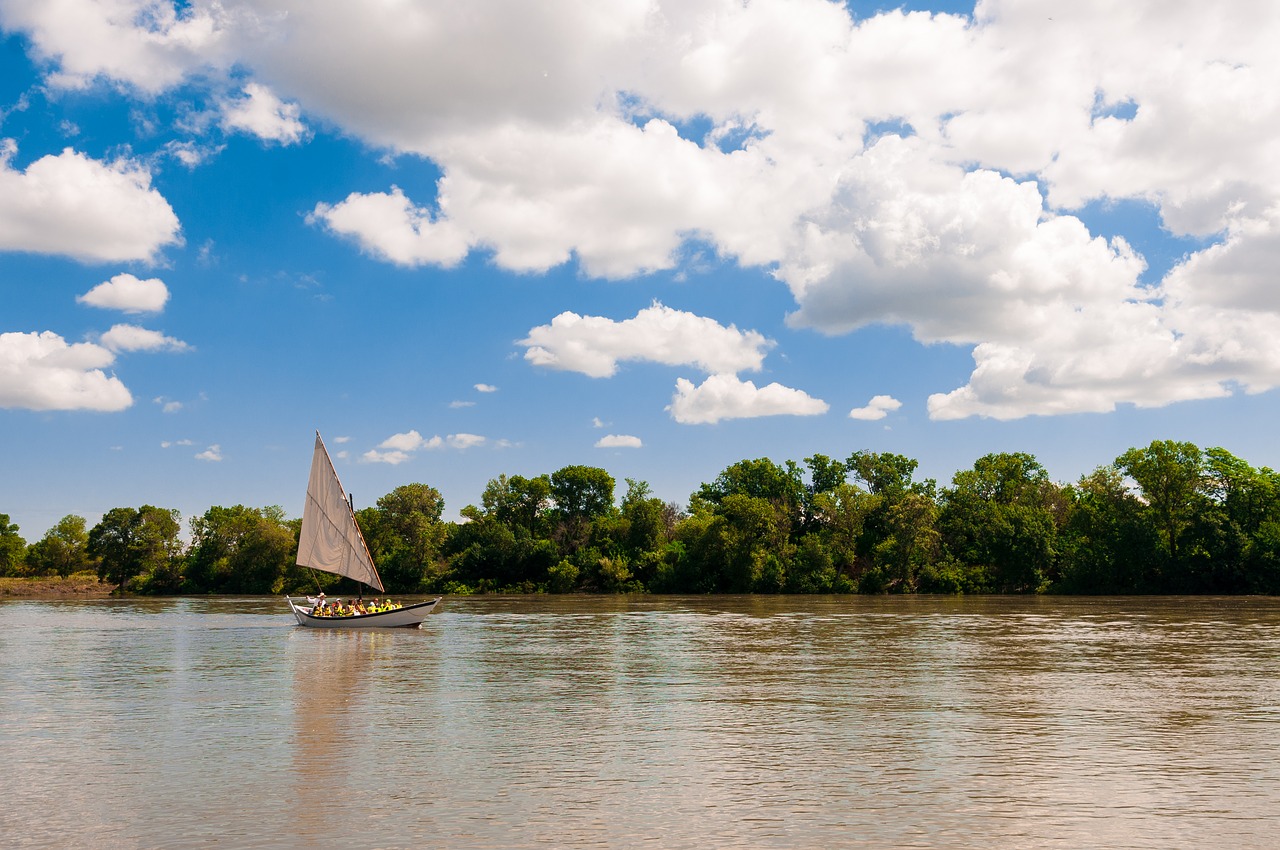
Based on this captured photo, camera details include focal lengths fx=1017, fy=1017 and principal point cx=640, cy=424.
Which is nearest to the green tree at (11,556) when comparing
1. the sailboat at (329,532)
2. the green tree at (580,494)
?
the green tree at (580,494)

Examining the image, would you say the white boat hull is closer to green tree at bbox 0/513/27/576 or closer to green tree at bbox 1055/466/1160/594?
green tree at bbox 1055/466/1160/594

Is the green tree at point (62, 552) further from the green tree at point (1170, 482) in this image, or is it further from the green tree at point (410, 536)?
the green tree at point (1170, 482)

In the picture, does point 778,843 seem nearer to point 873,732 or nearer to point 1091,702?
point 873,732

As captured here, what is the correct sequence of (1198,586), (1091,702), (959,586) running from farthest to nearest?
1. (959,586)
2. (1198,586)
3. (1091,702)

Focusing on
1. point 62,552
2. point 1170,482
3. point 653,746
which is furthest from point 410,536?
point 653,746

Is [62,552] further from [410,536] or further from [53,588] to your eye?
[410,536]

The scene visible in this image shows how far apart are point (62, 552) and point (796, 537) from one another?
5012 inches

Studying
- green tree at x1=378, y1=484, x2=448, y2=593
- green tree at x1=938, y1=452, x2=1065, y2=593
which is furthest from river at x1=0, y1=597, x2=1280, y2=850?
green tree at x1=378, y1=484, x2=448, y2=593

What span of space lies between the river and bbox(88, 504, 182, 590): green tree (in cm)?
11395

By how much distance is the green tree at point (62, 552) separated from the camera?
571 feet

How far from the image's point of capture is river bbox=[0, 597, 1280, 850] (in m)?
15.1

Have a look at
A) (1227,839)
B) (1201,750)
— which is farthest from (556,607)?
(1227,839)

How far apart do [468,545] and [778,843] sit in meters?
126

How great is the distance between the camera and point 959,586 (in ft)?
372
